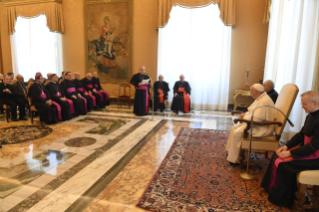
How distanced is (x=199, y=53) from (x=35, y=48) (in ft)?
25.6

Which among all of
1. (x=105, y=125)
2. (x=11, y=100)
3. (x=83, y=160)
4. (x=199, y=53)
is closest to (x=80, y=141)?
(x=83, y=160)

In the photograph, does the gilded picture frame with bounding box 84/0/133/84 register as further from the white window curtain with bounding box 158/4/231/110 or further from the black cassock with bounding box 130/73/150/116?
the black cassock with bounding box 130/73/150/116

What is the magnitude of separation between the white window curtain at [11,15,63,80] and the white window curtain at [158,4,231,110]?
499cm

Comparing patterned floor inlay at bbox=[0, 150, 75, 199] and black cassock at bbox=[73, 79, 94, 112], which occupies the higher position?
black cassock at bbox=[73, 79, 94, 112]

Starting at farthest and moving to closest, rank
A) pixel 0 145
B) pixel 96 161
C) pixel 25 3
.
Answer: pixel 25 3
pixel 0 145
pixel 96 161

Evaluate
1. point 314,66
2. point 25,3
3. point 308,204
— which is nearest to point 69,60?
point 25,3

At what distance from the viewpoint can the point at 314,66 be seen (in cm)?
442

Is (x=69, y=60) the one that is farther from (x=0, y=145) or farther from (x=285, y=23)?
(x=285, y=23)

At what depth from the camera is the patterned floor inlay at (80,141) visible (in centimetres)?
510

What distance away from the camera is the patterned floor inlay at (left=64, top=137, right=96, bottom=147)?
510cm

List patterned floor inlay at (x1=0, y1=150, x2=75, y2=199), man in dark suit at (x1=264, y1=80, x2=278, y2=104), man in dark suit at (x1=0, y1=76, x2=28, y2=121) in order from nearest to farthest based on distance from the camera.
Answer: patterned floor inlay at (x1=0, y1=150, x2=75, y2=199)
man in dark suit at (x1=264, y1=80, x2=278, y2=104)
man in dark suit at (x1=0, y1=76, x2=28, y2=121)

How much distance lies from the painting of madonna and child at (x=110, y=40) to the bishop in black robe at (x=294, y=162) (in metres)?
7.81

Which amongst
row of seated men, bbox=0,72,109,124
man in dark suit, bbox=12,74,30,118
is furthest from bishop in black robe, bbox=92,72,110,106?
man in dark suit, bbox=12,74,30,118

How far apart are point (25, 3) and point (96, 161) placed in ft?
32.0
